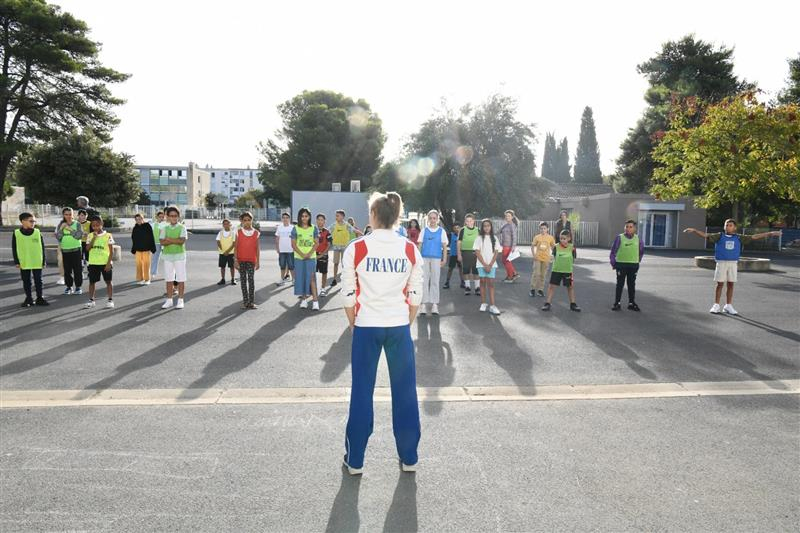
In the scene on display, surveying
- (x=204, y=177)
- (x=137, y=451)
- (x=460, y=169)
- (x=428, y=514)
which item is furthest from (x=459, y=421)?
(x=204, y=177)

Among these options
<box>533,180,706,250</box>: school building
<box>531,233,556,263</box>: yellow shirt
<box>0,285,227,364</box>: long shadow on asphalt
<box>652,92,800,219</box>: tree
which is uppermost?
<box>652,92,800,219</box>: tree

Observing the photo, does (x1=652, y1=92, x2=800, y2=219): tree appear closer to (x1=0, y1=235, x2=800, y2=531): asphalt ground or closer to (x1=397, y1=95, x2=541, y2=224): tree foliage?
(x1=397, y1=95, x2=541, y2=224): tree foliage

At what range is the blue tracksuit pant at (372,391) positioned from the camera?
3619 millimetres

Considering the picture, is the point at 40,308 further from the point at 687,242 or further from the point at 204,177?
the point at 204,177

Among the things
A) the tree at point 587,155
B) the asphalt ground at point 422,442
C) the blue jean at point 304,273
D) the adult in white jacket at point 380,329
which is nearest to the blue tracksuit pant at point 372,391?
the adult in white jacket at point 380,329

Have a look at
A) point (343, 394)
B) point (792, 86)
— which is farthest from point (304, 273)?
point (792, 86)

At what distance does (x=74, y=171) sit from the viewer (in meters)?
39.5

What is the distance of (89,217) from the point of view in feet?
39.3

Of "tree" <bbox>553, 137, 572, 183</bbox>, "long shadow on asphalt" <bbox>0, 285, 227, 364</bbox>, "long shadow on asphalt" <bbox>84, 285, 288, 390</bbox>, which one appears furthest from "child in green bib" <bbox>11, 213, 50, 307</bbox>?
"tree" <bbox>553, 137, 572, 183</bbox>

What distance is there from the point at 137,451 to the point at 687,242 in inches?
1457

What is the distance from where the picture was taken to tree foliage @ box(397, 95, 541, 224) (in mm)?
28359

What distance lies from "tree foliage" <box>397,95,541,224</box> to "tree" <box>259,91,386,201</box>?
22749 millimetres

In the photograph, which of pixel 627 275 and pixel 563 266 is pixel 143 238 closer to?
pixel 563 266

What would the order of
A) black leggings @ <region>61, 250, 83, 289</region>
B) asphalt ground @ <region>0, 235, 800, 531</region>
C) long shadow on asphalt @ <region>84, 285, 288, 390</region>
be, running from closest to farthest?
asphalt ground @ <region>0, 235, 800, 531</region>, long shadow on asphalt @ <region>84, 285, 288, 390</region>, black leggings @ <region>61, 250, 83, 289</region>
